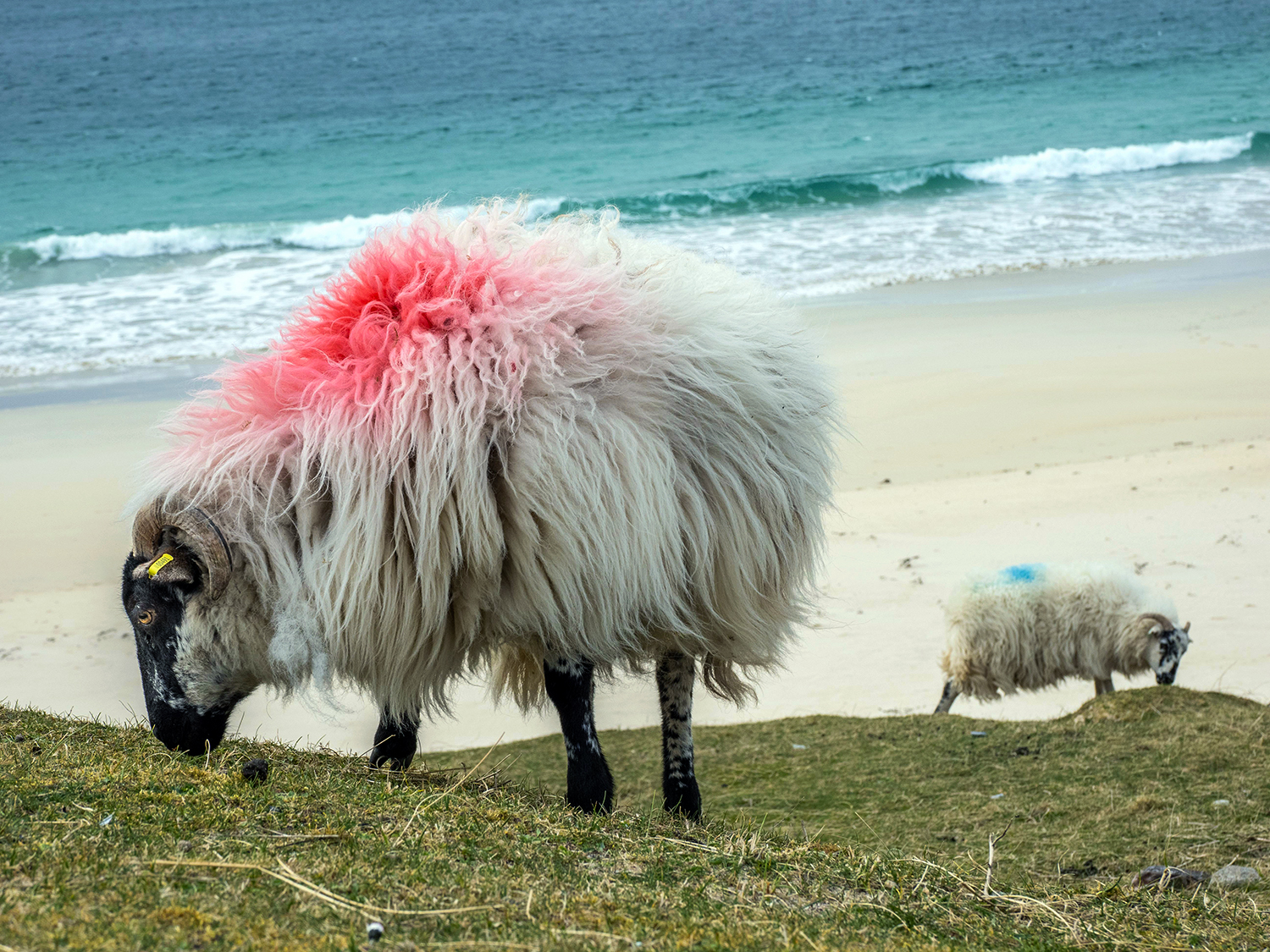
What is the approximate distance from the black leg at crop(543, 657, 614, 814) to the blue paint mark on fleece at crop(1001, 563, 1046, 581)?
359 centimetres

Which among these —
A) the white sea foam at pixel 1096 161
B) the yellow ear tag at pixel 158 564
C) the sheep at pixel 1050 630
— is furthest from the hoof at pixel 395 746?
the white sea foam at pixel 1096 161

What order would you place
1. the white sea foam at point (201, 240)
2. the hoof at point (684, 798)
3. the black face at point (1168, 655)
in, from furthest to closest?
the white sea foam at point (201, 240)
the black face at point (1168, 655)
the hoof at point (684, 798)

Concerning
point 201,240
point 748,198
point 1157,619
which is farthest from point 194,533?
point 748,198

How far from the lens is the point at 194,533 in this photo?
3.04m

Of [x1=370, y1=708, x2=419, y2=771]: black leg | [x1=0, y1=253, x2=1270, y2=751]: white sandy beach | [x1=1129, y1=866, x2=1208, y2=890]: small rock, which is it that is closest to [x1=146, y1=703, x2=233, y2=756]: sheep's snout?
[x1=0, y1=253, x2=1270, y2=751]: white sandy beach

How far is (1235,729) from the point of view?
15.0 feet

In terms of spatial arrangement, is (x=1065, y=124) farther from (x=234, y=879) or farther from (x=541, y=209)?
(x=234, y=879)

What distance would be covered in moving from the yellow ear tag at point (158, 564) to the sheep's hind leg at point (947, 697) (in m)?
4.19

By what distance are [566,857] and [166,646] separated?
140 cm

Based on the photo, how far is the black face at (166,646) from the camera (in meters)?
3.13

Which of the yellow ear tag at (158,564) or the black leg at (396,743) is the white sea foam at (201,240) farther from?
the yellow ear tag at (158,564)

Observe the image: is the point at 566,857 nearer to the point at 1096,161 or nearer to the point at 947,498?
the point at 947,498

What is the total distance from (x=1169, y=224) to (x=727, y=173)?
31.4ft

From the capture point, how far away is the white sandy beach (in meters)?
6.20
